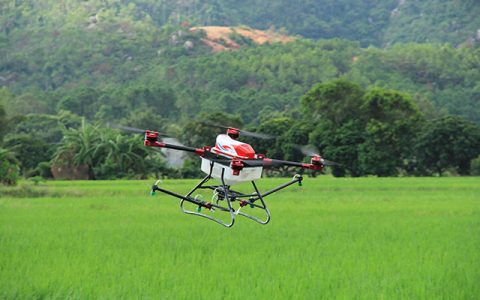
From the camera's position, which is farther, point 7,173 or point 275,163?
point 7,173

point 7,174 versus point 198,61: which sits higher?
point 198,61

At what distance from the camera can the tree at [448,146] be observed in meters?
36.8

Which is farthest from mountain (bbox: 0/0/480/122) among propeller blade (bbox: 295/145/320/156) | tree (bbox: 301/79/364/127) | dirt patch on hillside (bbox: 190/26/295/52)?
propeller blade (bbox: 295/145/320/156)

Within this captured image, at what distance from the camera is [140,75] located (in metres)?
105

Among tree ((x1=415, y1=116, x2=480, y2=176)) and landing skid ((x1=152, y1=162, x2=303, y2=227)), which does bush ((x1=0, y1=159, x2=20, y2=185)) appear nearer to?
tree ((x1=415, y1=116, x2=480, y2=176))

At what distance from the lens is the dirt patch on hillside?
398 ft

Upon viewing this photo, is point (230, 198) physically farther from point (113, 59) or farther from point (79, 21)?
point (79, 21)

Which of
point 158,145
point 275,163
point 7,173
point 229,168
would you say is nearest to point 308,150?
point 275,163

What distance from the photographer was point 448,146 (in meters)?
37.6

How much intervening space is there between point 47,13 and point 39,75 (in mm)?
27417

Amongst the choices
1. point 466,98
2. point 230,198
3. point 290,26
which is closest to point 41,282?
point 230,198

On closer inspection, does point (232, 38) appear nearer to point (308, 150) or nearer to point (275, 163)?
point (308, 150)

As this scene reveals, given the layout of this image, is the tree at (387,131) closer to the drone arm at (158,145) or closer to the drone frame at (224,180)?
the drone frame at (224,180)

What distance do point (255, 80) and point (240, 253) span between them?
89811 mm
